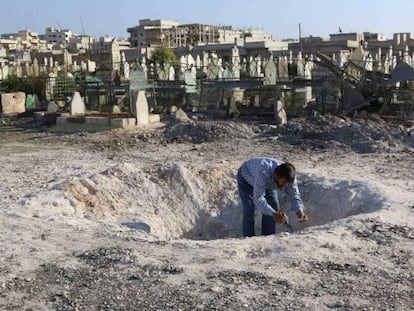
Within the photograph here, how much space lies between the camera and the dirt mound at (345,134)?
43.1ft

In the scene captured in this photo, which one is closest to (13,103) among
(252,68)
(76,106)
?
(76,106)

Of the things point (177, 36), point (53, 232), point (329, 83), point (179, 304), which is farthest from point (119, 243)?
point (177, 36)

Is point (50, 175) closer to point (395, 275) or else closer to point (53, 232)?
point (53, 232)

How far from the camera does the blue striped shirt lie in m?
6.62

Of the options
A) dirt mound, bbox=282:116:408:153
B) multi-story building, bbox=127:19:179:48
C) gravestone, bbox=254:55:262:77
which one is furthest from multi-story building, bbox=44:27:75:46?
dirt mound, bbox=282:116:408:153

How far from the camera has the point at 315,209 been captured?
8.84 meters

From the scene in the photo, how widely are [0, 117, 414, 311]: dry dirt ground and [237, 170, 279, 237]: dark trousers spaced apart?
1.12ft

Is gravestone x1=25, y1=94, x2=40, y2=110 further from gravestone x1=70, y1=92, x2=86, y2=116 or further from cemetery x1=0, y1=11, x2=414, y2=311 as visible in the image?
gravestone x1=70, y1=92, x2=86, y2=116

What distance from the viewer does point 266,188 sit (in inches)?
289

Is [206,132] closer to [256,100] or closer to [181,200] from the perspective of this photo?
[256,100]

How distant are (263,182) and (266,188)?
507 millimetres

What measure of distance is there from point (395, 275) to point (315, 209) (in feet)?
11.4

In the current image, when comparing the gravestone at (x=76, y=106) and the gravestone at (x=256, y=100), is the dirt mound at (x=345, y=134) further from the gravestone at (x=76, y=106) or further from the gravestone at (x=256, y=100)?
the gravestone at (x=76, y=106)

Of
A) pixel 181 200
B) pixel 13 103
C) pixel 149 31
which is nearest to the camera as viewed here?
pixel 181 200
